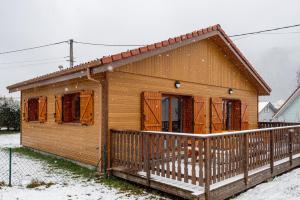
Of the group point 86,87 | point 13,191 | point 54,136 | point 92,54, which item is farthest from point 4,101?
point 92,54

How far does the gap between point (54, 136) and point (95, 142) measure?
3116 mm

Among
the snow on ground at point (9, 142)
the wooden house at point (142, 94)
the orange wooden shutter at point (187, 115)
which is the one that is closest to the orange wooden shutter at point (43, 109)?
the wooden house at point (142, 94)

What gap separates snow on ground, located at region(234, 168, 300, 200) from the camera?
6.61 m

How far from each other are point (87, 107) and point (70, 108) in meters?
1.97

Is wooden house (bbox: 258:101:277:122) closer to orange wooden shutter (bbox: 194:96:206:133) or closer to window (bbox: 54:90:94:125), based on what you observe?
orange wooden shutter (bbox: 194:96:206:133)

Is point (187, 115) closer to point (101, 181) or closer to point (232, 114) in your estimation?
point (232, 114)

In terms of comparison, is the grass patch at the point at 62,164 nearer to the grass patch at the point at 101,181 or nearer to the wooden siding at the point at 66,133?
the grass patch at the point at 101,181

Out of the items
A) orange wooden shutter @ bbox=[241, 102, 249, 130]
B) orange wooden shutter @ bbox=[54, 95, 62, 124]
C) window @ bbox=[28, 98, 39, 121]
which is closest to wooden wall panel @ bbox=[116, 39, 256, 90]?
orange wooden shutter @ bbox=[241, 102, 249, 130]

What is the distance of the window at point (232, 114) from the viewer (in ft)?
43.8

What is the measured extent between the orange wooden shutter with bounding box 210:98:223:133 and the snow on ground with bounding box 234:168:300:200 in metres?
3.64

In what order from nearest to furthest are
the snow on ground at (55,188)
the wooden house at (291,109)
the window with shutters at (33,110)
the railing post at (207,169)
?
the railing post at (207,169), the snow on ground at (55,188), the window with shutters at (33,110), the wooden house at (291,109)

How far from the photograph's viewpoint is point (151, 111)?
9227mm

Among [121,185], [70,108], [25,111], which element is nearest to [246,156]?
[121,185]

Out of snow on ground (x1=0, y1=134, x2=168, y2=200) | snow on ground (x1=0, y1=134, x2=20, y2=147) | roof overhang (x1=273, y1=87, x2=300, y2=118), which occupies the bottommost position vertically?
snow on ground (x1=0, y1=134, x2=168, y2=200)
